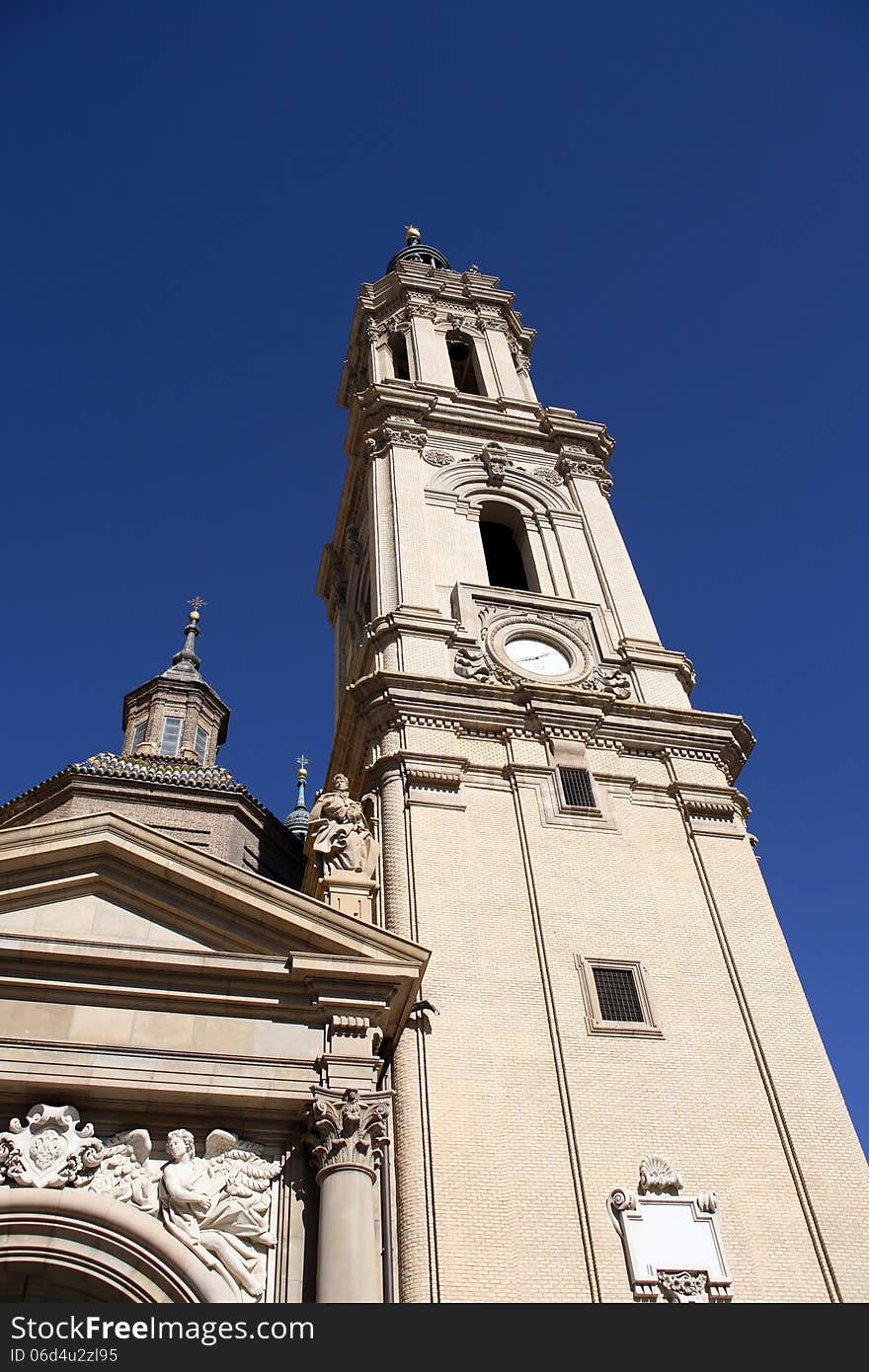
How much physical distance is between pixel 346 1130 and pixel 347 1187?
25.9 inches

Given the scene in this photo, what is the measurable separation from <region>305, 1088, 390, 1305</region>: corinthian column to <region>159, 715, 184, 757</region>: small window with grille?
68.3 feet

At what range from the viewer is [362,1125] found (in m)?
13.2

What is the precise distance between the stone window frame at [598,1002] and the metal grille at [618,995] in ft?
0.15

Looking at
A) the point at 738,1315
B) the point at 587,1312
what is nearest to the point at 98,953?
the point at 587,1312

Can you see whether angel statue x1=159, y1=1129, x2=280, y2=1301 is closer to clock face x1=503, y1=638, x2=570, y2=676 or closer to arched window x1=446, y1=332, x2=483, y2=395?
clock face x1=503, y1=638, x2=570, y2=676

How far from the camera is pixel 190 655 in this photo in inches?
1510

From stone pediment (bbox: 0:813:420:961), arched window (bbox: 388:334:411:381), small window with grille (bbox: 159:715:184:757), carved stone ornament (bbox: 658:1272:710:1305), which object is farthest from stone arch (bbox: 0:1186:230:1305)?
arched window (bbox: 388:334:411:381)

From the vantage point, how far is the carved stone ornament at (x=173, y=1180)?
1250cm

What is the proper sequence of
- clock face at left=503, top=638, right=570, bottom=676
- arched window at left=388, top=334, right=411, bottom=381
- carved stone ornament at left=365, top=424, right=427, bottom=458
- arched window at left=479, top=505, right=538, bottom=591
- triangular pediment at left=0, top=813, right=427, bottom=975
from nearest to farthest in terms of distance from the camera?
triangular pediment at left=0, top=813, right=427, bottom=975, clock face at left=503, top=638, right=570, bottom=676, arched window at left=479, top=505, right=538, bottom=591, carved stone ornament at left=365, top=424, right=427, bottom=458, arched window at left=388, top=334, right=411, bottom=381

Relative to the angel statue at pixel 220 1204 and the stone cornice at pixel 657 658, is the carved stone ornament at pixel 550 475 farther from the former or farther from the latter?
the angel statue at pixel 220 1204

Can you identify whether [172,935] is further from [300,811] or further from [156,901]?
[300,811]

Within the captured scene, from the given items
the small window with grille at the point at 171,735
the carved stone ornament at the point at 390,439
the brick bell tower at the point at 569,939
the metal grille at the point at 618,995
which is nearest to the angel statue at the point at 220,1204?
the brick bell tower at the point at 569,939

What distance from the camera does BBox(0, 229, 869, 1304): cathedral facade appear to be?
42.3 feet

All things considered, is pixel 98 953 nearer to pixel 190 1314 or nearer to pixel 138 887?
pixel 138 887
